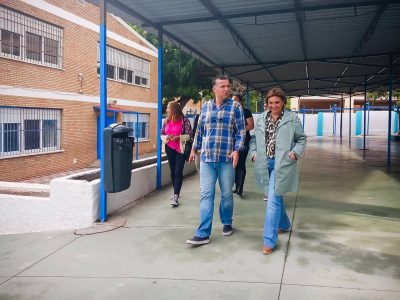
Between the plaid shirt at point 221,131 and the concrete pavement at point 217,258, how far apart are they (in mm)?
995

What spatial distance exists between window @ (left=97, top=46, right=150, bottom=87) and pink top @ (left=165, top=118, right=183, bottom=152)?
13386mm

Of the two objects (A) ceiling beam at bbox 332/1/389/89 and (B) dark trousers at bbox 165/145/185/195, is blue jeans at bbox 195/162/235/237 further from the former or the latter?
(A) ceiling beam at bbox 332/1/389/89

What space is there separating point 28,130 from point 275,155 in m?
12.3

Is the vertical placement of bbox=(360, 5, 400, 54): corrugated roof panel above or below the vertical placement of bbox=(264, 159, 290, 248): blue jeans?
above

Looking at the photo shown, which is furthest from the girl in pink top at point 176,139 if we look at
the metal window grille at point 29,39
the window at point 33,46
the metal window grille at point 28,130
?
the window at point 33,46

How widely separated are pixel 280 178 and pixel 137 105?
62.3 ft

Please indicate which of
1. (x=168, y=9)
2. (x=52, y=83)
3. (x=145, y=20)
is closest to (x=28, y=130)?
(x=52, y=83)

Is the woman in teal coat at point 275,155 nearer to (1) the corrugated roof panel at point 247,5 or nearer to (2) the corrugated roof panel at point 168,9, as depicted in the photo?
(1) the corrugated roof panel at point 247,5

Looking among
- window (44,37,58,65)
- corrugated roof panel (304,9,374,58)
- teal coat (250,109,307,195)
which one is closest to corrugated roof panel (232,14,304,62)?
corrugated roof panel (304,9,374,58)

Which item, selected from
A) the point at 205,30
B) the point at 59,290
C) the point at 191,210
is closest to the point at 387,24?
the point at 205,30

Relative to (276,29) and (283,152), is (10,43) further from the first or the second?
(283,152)

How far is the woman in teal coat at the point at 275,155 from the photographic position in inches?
151

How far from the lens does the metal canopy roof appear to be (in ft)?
20.5

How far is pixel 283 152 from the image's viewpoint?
150 inches
